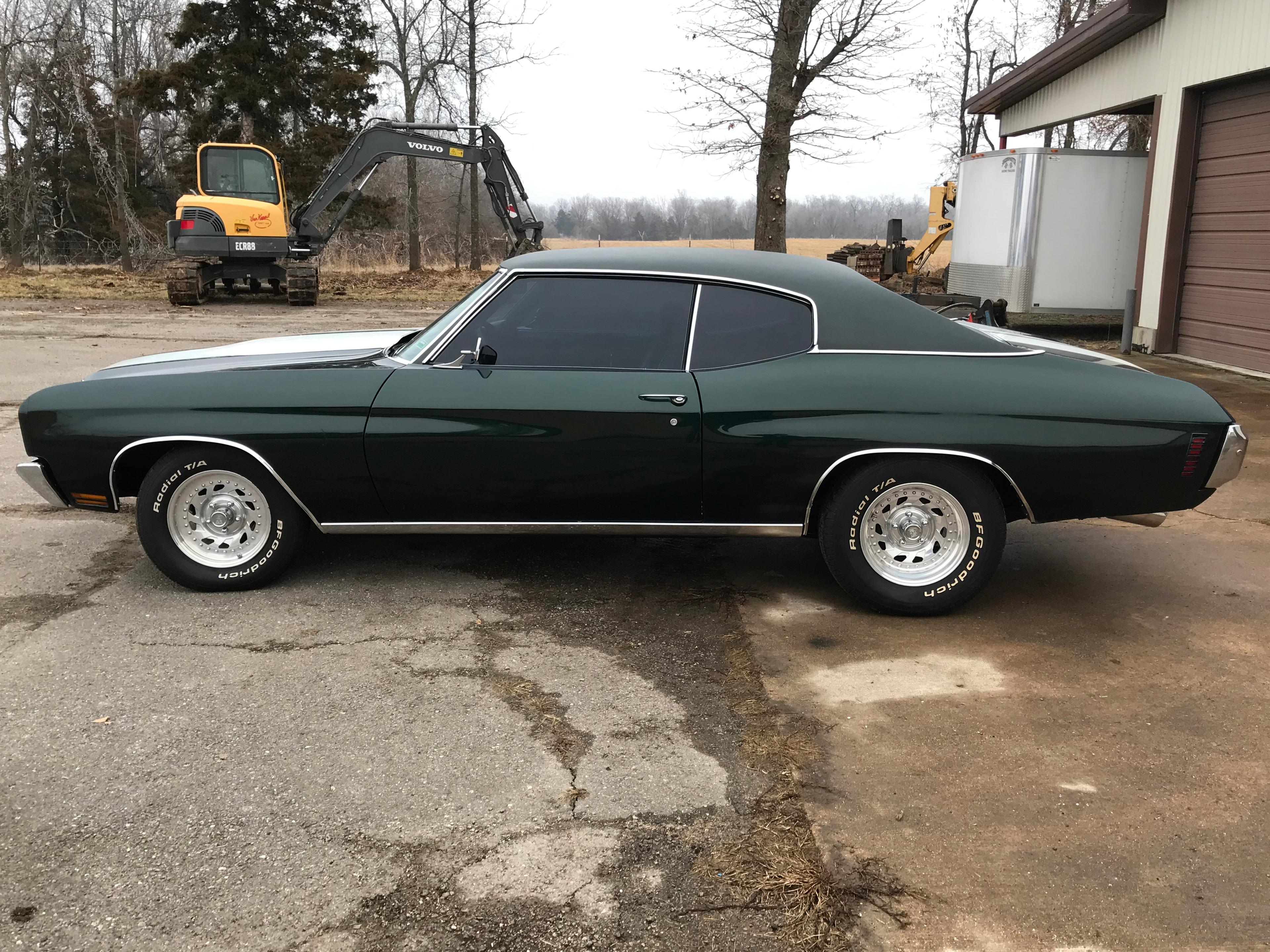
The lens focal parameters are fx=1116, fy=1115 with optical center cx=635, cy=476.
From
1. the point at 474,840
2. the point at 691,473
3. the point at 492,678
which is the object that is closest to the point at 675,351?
the point at 691,473

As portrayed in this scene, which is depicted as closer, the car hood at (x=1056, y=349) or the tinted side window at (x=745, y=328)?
the tinted side window at (x=745, y=328)

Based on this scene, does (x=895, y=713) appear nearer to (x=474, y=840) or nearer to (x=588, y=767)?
(x=588, y=767)

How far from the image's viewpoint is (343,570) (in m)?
5.10

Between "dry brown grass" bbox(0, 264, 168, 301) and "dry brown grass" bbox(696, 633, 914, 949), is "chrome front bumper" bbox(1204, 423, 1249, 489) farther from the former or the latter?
"dry brown grass" bbox(0, 264, 168, 301)

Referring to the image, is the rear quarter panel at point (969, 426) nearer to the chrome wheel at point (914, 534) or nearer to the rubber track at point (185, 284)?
the chrome wheel at point (914, 534)

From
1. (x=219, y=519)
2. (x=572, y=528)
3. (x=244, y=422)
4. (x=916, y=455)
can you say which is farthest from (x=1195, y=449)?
(x=219, y=519)

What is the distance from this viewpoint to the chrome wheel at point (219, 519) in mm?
4684

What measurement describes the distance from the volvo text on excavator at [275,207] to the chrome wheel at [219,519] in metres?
15.4

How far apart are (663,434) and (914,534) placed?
1.10 meters

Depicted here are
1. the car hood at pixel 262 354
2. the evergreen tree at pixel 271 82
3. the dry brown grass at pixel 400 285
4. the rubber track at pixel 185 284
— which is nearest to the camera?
the car hood at pixel 262 354

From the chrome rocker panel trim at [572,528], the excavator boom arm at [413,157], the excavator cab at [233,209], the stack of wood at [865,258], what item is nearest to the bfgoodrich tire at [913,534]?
the chrome rocker panel trim at [572,528]

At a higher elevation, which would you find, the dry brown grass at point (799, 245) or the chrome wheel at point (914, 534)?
the dry brown grass at point (799, 245)

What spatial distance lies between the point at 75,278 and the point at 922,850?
100ft

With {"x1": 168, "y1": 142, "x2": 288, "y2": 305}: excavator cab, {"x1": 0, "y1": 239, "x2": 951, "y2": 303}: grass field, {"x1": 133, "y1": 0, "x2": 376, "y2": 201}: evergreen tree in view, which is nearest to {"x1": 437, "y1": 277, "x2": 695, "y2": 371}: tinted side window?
{"x1": 0, "y1": 239, "x2": 951, "y2": 303}: grass field
